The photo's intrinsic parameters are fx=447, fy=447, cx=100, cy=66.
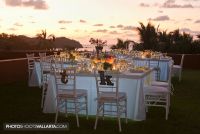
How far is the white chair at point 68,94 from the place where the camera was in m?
7.96

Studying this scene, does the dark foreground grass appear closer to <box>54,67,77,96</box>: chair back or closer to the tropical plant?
<box>54,67,77,96</box>: chair back

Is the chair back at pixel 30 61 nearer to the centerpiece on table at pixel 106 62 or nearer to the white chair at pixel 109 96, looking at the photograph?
the centerpiece on table at pixel 106 62

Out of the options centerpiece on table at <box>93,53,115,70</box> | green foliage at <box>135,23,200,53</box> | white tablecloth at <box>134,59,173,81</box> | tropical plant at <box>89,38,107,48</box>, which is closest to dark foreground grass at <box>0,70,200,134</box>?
centerpiece on table at <box>93,53,115,70</box>

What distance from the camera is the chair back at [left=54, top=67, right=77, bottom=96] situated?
7.98m

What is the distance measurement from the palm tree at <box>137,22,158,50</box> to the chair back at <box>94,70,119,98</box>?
56.3ft

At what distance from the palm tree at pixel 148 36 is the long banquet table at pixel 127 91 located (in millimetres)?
16689

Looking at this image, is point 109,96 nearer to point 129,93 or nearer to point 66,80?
point 129,93

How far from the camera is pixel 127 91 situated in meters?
8.18

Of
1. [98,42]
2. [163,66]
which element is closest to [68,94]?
[98,42]

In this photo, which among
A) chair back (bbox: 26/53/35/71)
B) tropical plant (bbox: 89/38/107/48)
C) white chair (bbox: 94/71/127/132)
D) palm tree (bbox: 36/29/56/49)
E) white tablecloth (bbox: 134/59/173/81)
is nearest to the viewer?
white chair (bbox: 94/71/127/132)

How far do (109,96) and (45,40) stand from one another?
15.9 m

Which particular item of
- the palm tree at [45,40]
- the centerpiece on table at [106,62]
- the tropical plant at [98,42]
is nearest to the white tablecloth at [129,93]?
the centerpiece on table at [106,62]

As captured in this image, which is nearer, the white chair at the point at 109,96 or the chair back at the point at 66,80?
the white chair at the point at 109,96

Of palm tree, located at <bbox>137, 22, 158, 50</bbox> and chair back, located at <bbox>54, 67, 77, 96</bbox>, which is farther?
palm tree, located at <bbox>137, 22, 158, 50</bbox>
